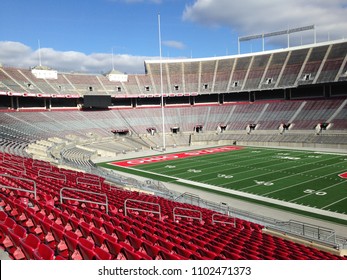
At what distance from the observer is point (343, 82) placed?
149ft

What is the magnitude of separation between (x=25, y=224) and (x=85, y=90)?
49.6 m

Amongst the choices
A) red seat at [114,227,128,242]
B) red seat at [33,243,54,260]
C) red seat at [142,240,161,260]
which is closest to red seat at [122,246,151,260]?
red seat at [142,240,161,260]

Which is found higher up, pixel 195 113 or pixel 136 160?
pixel 195 113

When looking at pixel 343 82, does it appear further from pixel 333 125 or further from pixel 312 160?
pixel 312 160

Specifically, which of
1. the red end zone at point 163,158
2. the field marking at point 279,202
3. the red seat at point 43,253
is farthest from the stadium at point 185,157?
the red end zone at point 163,158

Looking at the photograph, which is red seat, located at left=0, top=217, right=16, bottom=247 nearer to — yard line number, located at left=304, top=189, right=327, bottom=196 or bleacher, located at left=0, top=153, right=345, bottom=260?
bleacher, located at left=0, top=153, right=345, bottom=260

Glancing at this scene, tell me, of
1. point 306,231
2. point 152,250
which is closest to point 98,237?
point 152,250

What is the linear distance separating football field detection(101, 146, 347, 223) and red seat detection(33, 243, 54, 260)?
52.0 ft

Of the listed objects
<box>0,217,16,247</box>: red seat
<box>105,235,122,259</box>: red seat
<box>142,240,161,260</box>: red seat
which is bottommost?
<box>142,240,161,260</box>: red seat

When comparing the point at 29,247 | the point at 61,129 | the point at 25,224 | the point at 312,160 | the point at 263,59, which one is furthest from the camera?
the point at 263,59

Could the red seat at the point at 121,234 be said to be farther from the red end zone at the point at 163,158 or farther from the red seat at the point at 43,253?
the red end zone at the point at 163,158

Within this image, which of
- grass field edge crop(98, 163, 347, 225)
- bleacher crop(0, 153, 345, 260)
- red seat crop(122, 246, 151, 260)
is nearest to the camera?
red seat crop(122, 246, 151, 260)

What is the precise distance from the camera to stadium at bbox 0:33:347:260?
27.7ft
